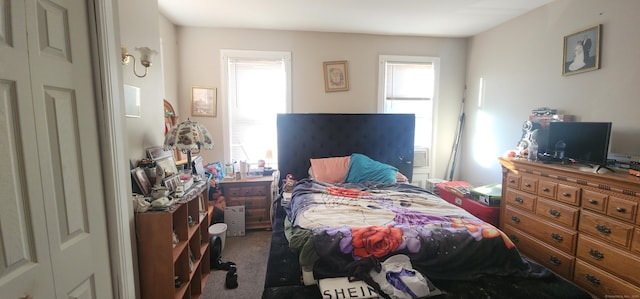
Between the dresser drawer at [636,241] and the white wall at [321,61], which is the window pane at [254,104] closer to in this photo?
the white wall at [321,61]

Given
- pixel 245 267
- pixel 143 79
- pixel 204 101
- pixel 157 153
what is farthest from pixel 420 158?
pixel 143 79

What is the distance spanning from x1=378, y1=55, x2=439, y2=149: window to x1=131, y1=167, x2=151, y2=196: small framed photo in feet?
9.11

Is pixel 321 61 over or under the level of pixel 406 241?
over

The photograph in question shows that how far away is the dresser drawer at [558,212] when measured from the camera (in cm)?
191

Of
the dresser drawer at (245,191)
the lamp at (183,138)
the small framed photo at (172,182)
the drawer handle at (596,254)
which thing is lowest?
the drawer handle at (596,254)

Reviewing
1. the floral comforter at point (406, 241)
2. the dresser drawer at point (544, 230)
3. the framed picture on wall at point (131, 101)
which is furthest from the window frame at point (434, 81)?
the framed picture on wall at point (131, 101)

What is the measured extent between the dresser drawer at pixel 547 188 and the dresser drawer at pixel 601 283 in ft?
1.63

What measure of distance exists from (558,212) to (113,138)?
303 cm

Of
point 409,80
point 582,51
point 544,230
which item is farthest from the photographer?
point 409,80

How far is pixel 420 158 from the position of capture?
3.58 metres

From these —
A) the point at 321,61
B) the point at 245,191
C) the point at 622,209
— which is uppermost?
the point at 321,61

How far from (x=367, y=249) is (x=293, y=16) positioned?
250cm

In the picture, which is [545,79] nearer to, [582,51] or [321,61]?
[582,51]

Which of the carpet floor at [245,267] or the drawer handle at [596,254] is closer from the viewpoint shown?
the drawer handle at [596,254]
